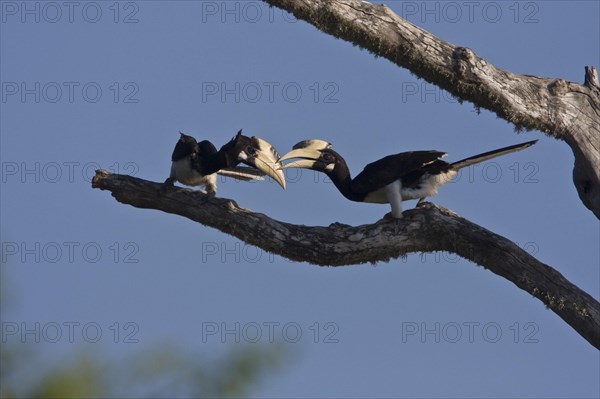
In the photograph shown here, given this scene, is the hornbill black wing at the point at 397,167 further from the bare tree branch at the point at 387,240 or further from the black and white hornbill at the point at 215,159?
the black and white hornbill at the point at 215,159

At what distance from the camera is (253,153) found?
924 centimetres

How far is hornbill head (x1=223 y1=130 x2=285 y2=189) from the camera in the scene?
917 centimetres

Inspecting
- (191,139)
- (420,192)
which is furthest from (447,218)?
(191,139)

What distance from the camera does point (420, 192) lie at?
334 inches

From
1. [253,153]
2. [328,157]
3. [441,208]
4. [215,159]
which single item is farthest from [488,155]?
[215,159]

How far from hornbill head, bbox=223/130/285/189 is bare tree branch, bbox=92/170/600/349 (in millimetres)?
905

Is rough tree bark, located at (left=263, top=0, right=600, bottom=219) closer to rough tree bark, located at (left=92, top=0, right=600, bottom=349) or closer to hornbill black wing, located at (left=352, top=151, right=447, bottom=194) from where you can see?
rough tree bark, located at (left=92, top=0, right=600, bottom=349)

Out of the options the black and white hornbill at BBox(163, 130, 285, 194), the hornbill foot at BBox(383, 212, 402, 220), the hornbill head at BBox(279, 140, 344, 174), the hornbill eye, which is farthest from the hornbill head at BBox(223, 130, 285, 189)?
the hornbill foot at BBox(383, 212, 402, 220)

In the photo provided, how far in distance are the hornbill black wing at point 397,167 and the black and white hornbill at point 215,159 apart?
2.95ft

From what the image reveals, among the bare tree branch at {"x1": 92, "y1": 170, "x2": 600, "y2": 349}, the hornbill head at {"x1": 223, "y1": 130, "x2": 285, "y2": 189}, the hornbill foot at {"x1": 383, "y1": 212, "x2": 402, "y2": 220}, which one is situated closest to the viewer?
the bare tree branch at {"x1": 92, "y1": 170, "x2": 600, "y2": 349}

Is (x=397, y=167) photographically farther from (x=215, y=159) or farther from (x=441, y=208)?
(x=215, y=159)

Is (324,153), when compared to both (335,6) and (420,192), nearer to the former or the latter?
(420,192)

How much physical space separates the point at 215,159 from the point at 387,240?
6.97 ft

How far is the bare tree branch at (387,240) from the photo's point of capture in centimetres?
763
